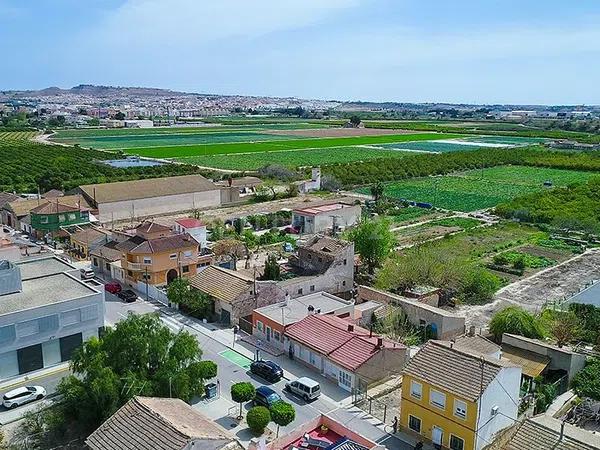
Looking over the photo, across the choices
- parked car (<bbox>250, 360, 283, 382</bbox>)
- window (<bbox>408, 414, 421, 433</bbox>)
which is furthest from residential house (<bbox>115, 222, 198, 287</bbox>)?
window (<bbox>408, 414, 421, 433</bbox>)

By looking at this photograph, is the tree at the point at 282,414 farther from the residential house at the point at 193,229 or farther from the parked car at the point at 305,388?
the residential house at the point at 193,229

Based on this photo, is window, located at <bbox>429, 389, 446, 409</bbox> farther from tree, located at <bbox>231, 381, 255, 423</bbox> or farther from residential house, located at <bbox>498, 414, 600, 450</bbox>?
tree, located at <bbox>231, 381, 255, 423</bbox>

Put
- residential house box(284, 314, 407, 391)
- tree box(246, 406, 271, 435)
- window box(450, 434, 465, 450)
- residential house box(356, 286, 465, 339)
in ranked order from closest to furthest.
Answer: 1. window box(450, 434, 465, 450)
2. tree box(246, 406, 271, 435)
3. residential house box(284, 314, 407, 391)
4. residential house box(356, 286, 465, 339)

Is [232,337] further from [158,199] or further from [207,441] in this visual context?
[158,199]

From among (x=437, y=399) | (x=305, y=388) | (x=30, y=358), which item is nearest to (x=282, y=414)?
(x=305, y=388)

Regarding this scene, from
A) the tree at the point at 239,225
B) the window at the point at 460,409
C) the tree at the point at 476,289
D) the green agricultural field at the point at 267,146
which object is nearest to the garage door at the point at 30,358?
the window at the point at 460,409

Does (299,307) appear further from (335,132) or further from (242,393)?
(335,132)

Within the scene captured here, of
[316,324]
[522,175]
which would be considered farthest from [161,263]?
[522,175]
